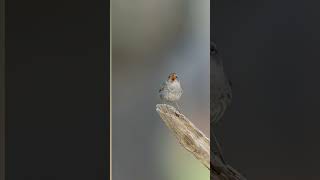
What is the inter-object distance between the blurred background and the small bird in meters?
0.03

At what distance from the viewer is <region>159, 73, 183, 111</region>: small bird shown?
2.01 meters

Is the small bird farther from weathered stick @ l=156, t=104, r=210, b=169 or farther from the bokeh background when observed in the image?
the bokeh background

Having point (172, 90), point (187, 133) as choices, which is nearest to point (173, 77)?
point (172, 90)

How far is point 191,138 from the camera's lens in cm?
199

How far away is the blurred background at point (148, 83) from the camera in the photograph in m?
2.01

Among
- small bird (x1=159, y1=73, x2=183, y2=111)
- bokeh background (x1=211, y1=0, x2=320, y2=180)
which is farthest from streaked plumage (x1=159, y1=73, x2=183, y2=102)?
bokeh background (x1=211, y1=0, x2=320, y2=180)

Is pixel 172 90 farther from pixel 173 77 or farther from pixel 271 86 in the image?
pixel 271 86

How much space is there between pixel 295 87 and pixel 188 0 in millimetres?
670

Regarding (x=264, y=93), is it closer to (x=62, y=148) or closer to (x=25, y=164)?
(x=62, y=148)

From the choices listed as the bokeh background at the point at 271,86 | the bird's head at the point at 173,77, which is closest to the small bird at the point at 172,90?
the bird's head at the point at 173,77

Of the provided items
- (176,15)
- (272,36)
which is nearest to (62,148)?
(176,15)

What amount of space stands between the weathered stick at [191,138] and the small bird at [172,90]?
0.04 m

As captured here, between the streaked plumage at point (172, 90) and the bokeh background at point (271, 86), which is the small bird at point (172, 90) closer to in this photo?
the streaked plumage at point (172, 90)

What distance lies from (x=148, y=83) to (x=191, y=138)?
1.17 feet
